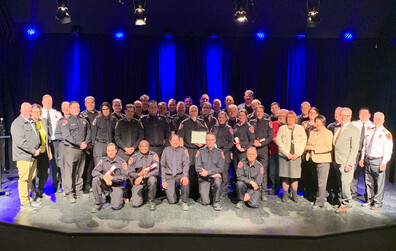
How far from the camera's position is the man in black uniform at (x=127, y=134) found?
5172 mm

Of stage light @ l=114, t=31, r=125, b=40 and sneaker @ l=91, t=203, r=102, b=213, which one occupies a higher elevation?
stage light @ l=114, t=31, r=125, b=40

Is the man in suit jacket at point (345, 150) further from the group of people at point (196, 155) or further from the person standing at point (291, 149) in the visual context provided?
the person standing at point (291, 149)

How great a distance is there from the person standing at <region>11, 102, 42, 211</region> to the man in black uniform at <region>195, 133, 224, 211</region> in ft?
8.30

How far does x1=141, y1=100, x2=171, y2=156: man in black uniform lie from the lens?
5367mm

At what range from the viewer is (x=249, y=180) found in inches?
189

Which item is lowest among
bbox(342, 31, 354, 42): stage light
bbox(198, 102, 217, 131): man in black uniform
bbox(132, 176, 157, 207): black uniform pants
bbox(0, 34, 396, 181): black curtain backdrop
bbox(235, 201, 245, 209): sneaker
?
bbox(235, 201, 245, 209): sneaker

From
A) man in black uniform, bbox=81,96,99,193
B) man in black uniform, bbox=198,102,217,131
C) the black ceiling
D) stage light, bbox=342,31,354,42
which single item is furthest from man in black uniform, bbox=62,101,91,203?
stage light, bbox=342,31,354,42

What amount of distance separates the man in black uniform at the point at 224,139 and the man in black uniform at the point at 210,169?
231mm

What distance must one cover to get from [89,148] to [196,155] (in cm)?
192

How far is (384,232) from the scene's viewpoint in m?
4.11

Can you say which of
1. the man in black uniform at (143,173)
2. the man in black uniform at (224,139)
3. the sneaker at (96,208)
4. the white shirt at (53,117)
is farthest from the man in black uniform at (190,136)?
the white shirt at (53,117)

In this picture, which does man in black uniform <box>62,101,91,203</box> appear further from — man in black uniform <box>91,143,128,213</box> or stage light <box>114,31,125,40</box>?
stage light <box>114,31,125,40</box>

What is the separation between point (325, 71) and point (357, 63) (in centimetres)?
77

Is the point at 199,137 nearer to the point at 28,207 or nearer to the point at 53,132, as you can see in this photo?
the point at 53,132
